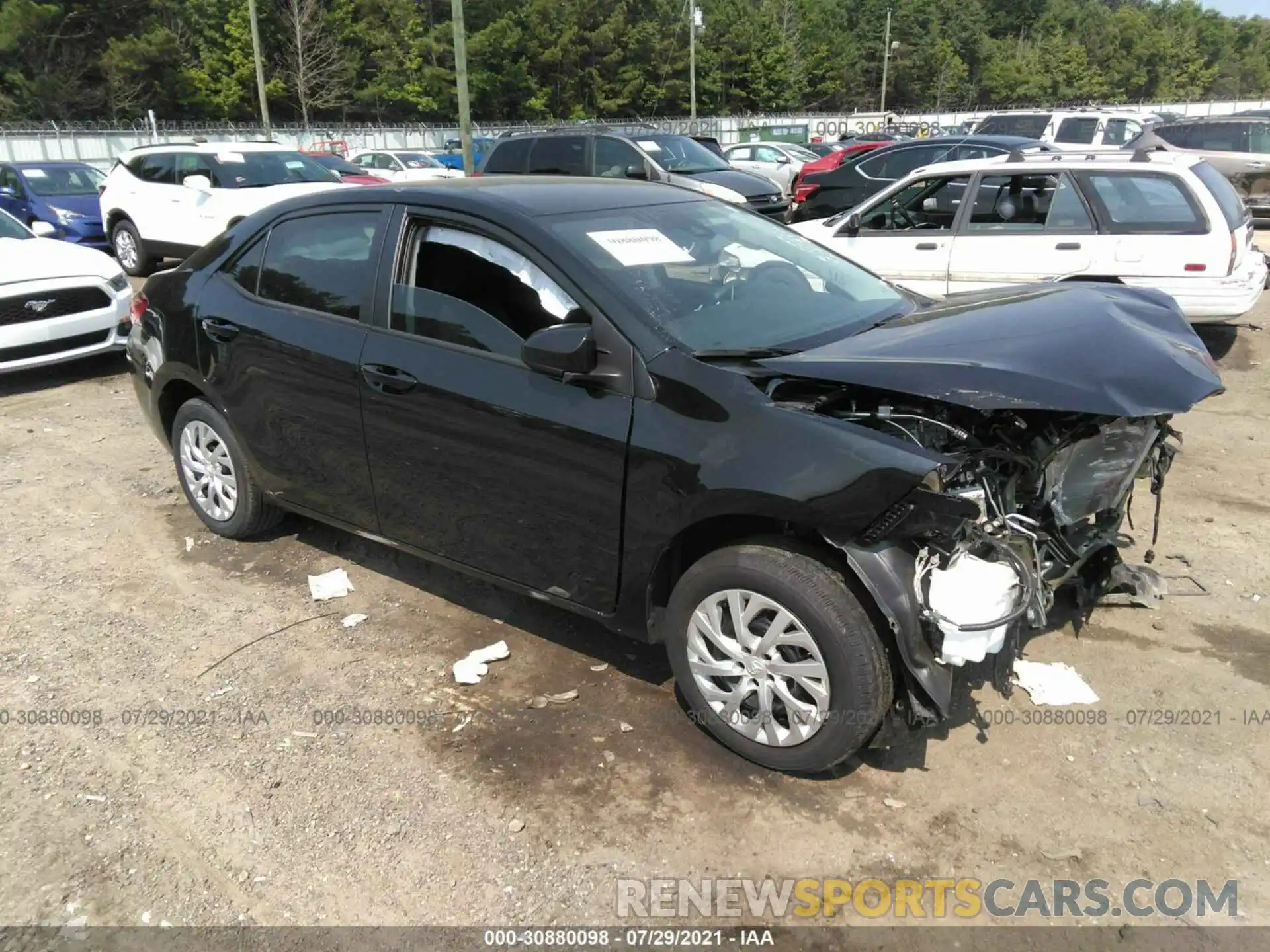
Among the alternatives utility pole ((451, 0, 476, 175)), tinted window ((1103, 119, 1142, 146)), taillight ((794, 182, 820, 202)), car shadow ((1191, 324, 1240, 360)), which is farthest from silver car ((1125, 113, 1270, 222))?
utility pole ((451, 0, 476, 175))

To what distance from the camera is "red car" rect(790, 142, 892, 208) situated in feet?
49.1

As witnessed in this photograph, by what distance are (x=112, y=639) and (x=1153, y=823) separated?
4.01 meters

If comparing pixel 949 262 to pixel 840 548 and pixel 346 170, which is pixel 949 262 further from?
pixel 346 170

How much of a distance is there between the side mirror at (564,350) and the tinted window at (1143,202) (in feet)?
19.3

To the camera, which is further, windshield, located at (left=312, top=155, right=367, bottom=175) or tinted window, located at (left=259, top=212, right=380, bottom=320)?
windshield, located at (left=312, top=155, right=367, bottom=175)

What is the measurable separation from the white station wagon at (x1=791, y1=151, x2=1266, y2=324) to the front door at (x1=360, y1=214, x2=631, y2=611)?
376cm

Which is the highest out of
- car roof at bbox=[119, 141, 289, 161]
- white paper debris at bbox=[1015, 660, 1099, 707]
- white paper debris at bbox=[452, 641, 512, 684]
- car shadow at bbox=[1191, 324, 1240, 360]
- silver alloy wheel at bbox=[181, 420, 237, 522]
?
car roof at bbox=[119, 141, 289, 161]

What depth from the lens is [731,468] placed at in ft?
9.64

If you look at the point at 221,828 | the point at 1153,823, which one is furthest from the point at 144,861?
the point at 1153,823

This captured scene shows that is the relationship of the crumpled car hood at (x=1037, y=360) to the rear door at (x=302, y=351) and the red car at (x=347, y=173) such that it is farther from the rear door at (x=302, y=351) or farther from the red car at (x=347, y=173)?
the red car at (x=347, y=173)


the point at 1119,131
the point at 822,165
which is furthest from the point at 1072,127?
the point at 822,165

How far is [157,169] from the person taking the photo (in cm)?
1282

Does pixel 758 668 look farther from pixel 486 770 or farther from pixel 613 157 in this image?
pixel 613 157

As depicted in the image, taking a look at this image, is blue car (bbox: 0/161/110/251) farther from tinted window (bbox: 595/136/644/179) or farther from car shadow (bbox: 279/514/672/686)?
car shadow (bbox: 279/514/672/686)
